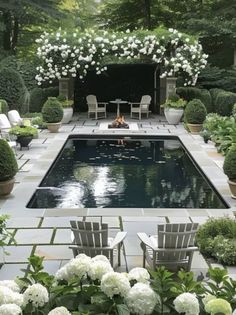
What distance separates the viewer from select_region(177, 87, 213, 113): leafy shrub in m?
19.5

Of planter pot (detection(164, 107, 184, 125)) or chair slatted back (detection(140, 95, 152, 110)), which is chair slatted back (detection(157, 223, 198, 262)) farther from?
chair slatted back (detection(140, 95, 152, 110))

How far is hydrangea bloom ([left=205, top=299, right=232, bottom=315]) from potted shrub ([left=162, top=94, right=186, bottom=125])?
15283 mm

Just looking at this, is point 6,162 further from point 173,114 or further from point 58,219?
point 173,114

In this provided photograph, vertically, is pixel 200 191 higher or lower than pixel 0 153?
lower

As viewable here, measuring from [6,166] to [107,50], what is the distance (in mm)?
10787

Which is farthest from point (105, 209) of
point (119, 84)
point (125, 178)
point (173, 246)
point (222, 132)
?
point (119, 84)

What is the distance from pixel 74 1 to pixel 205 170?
804 inches

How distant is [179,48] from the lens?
719 inches

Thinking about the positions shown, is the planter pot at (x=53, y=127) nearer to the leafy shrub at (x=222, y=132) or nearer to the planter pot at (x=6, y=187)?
the leafy shrub at (x=222, y=132)

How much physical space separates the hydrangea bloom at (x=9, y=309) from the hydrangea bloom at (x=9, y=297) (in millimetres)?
92

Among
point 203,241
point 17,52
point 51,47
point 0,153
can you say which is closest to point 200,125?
point 51,47

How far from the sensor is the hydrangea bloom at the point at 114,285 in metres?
2.83

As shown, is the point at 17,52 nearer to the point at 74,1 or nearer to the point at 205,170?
the point at 74,1

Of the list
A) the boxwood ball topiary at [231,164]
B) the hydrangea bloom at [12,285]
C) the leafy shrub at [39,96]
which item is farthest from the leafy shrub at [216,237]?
the leafy shrub at [39,96]
